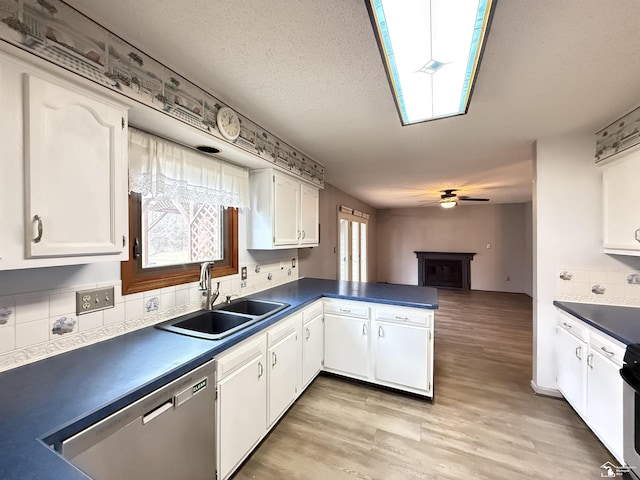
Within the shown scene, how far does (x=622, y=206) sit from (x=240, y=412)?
3.08 m

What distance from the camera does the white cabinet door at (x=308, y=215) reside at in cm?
288

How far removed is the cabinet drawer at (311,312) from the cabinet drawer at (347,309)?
10cm

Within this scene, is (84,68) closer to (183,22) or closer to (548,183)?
(183,22)

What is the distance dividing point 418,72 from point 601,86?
1290 millimetres

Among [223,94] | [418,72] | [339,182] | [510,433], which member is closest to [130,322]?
[223,94]

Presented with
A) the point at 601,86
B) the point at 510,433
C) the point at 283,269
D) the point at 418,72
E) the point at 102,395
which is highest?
the point at 601,86

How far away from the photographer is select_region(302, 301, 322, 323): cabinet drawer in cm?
233

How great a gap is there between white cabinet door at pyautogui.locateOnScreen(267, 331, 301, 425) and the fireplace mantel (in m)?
6.23

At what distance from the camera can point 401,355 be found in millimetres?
2363

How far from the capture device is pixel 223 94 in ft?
5.63

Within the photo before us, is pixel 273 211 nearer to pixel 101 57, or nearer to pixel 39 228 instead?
pixel 101 57

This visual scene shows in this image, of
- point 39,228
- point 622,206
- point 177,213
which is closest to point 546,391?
point 622,206

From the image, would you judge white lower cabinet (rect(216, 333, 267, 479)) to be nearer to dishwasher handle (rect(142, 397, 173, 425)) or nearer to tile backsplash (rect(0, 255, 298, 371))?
dishwasher handle (rect(142, 397, 173, 425))
